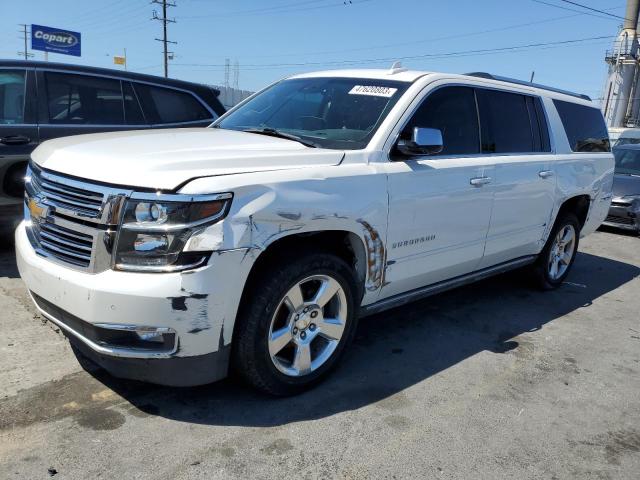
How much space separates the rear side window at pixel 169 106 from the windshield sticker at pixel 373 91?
2.84 metres

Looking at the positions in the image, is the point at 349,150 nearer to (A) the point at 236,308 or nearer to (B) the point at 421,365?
(A) the point at 236,308

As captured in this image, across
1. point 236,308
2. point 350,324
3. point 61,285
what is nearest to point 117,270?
point 61,285

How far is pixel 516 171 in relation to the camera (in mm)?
4621

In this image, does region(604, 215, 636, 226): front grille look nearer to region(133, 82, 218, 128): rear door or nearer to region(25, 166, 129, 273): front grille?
region(133, 82, 218, 128): rear door

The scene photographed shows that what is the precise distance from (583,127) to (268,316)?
456 centimetres

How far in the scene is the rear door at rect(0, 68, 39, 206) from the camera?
5.11 metres

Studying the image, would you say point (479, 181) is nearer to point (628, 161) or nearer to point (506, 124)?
point (506, 124)

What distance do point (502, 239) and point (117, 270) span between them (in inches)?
127

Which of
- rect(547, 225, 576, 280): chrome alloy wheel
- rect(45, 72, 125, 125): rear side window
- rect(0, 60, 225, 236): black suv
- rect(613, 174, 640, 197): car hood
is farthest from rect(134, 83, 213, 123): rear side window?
rect(613, 174, 640, 197): car hood

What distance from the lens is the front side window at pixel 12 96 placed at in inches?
205

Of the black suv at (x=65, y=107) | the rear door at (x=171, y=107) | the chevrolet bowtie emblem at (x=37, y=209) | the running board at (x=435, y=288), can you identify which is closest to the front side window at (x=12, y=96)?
the black suv at (x=65, y=107)

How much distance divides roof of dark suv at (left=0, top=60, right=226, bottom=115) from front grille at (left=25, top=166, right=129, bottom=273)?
108 inches

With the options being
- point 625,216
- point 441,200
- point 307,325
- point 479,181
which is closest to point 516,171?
point 479,181

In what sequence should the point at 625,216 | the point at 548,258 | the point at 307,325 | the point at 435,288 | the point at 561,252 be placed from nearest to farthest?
the point at 307,325
the point at 435,288
the point at 548,258
the point at 561,252
the point at 625,216
